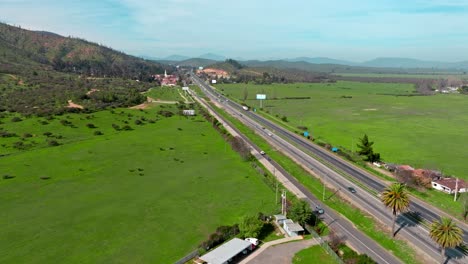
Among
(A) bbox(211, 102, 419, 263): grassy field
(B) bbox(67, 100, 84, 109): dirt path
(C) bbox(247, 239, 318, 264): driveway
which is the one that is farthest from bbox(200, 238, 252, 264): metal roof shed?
(B) bbox(67, 100, 84, 109): dirt path

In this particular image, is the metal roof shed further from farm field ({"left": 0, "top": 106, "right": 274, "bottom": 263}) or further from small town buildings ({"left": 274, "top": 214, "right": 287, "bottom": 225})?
small town buildings ({"left": 274, "top": 214, "right": 287, "bottom": 225})

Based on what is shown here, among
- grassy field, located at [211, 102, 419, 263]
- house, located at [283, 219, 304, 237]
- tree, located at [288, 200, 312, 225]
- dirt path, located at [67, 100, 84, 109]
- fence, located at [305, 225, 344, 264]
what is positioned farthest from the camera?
dirt path, located at [67, 100, 84, 109]

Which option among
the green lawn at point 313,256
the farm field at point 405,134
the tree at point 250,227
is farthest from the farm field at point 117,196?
the farm field at point 405,134

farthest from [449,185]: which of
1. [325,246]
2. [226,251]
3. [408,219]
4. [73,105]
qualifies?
[73,105]

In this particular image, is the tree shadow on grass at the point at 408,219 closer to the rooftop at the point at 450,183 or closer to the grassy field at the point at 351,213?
the grassy field at the point at 351,213

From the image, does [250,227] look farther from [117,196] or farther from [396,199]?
[117,196]

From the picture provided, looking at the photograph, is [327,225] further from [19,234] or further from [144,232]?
[19,234]

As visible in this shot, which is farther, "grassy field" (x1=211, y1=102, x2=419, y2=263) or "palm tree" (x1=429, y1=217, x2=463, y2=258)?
"grassy field" (x1=211, y1=102, x2=419, y2=263)
